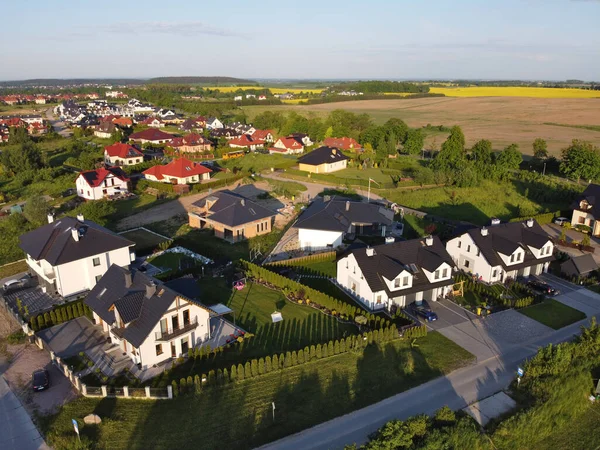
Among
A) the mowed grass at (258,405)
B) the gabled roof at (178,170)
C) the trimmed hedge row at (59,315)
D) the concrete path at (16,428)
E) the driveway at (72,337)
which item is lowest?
the concrete path at (16,428)

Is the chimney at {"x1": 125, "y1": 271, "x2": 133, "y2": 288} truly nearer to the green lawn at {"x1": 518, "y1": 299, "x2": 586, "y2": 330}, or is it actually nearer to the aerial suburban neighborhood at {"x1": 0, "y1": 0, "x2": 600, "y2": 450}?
the aerial suburban neighborhood at {"x1": 0, "y1": 0, "x2": 600, "y2": 450}

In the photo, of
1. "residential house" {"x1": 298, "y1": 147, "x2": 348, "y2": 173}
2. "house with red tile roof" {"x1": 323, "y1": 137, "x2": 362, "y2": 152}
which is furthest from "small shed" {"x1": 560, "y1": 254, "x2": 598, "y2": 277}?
"house with red tile roof" {"x1": 323, "y1": 137, "x2": 362, "y2": 152}

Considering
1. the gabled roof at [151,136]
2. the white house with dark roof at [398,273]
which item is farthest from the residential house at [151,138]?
the white house with dark roof at [398,273]

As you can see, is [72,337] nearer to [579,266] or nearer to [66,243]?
[66,243]

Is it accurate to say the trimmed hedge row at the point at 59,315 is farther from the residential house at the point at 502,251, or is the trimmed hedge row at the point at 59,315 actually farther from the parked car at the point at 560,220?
the parked car at the point at 560,220

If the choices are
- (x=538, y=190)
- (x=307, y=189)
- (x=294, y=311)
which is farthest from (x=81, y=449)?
(x=538, y=190)

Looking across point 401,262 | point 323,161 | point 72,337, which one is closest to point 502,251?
point 401,262

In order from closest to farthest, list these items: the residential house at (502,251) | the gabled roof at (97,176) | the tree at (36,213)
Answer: the residential house at (502,251) → the tree at (36,213) → the gabled roof at (97,176)
